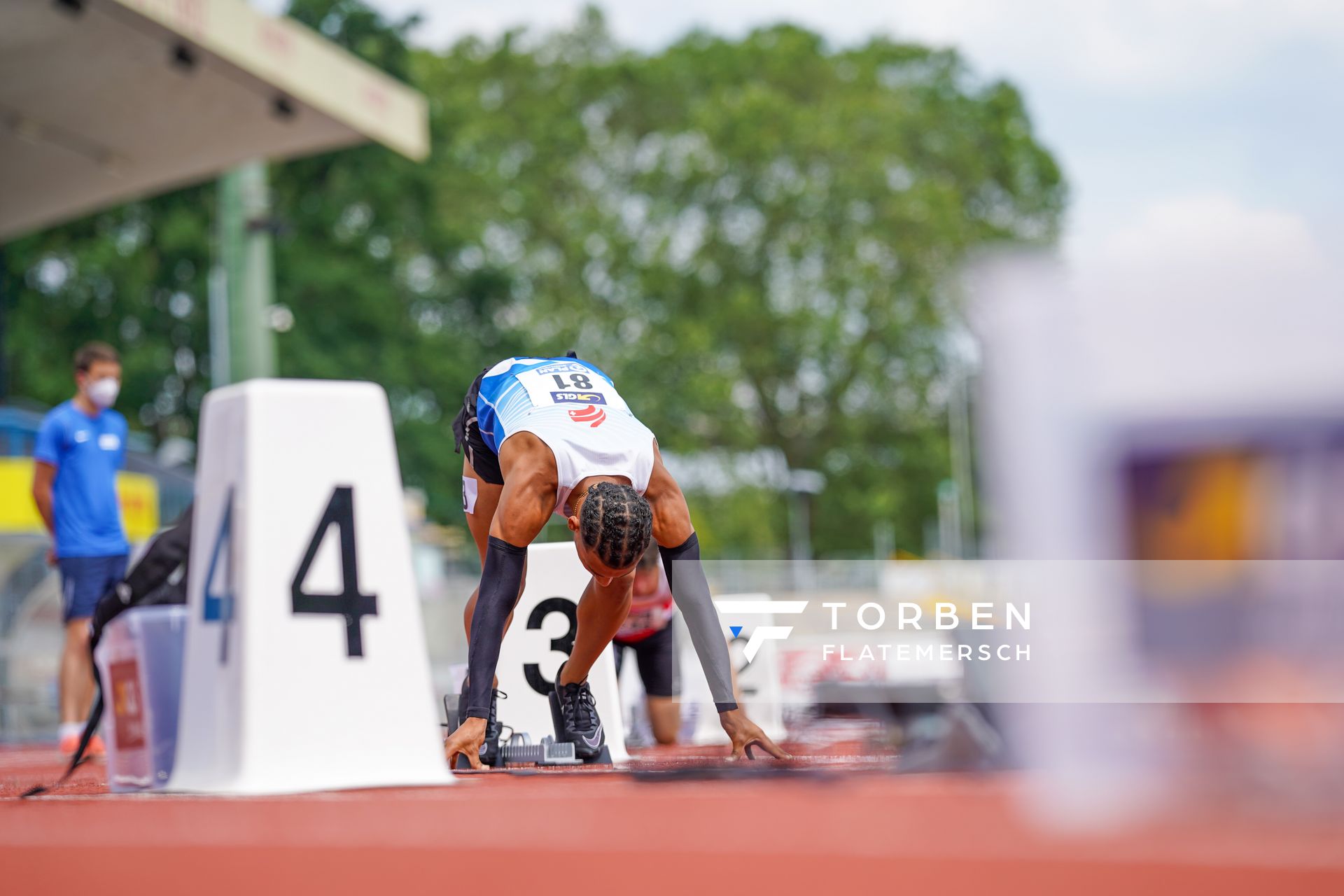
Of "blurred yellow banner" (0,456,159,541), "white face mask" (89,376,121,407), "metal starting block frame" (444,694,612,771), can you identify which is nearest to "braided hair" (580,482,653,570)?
"metal starting block frame" (444,694,612,771)

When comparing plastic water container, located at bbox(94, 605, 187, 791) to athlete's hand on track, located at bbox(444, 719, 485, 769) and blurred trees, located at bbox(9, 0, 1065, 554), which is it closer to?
athlete's hand on track, located at bbox(444, 719, 485, 769)

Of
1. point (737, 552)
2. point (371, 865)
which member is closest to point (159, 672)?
point (371, 865)

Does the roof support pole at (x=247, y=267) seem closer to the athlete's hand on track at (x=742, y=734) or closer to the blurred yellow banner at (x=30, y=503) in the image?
the blurred yellow banner at (x=30, y=503)

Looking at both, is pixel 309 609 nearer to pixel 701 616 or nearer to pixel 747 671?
pixel 701 616

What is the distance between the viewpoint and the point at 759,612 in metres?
5.31

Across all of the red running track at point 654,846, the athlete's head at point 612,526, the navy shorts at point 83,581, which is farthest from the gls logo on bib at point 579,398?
the navy shorts at point 83,581

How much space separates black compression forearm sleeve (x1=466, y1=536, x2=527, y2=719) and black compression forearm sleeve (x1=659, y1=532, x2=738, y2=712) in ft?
1.70

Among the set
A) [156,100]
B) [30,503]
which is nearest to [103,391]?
[30,503]

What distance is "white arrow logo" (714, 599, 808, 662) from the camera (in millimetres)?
5090

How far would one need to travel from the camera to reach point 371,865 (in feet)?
8.65

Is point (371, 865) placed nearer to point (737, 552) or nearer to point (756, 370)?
point (756, 370)

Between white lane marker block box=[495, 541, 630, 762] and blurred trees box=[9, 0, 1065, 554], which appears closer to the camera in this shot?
white lane marker block box=[495, 541, 630, 762]

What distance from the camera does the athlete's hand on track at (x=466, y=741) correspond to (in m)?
4.75

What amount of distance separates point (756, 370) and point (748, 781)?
35656 millimetres
